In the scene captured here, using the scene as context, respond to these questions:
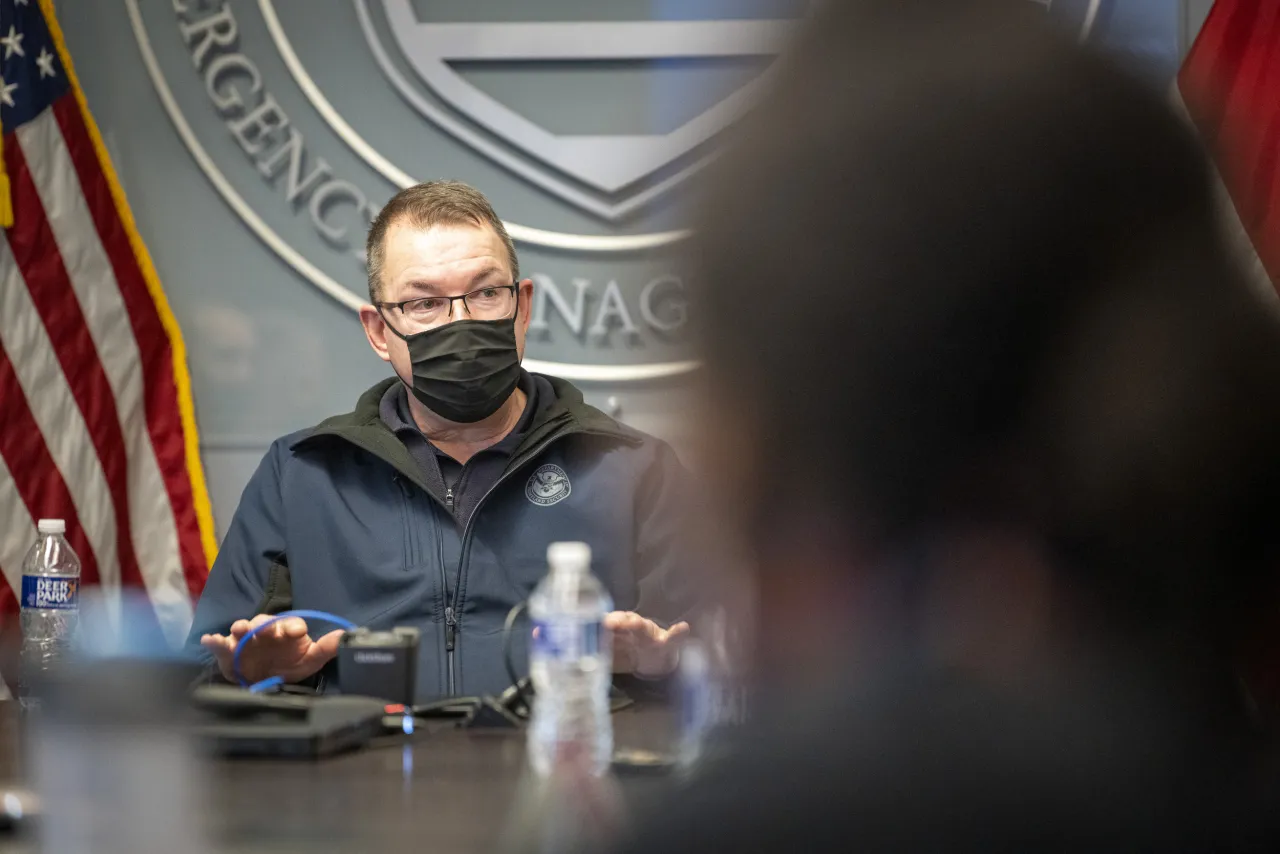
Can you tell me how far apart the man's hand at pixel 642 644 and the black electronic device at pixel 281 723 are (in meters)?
0.31

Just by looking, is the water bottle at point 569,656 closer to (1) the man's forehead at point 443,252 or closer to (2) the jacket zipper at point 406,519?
(2) the jacket zipper at point 406,519

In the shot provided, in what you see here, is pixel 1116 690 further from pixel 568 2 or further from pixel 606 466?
pixel 568 2

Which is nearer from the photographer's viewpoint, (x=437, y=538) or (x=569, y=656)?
(x=569, y=656)

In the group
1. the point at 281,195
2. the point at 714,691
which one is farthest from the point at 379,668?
the point at 281,195

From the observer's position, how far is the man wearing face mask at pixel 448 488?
6.68ft

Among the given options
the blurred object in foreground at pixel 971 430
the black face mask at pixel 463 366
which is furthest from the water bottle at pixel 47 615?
the blurred object in foreground at pixel 971 430

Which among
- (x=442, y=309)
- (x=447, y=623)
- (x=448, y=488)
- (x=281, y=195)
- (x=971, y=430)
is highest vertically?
(x=281, y=195)

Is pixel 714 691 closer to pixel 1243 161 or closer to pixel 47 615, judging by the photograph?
pixel 1243 161

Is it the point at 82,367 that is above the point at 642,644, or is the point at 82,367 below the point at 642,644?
above

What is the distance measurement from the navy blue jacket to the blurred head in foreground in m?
1.47

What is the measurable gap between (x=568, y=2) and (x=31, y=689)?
2.12 metres

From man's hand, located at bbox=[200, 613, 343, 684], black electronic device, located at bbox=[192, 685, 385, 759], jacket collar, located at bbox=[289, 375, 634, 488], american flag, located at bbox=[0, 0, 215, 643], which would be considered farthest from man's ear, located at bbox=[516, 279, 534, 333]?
american flag, located at bbox=[0, 0, 215, 643]

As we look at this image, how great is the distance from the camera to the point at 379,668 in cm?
135

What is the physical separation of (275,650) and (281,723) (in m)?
0.39
